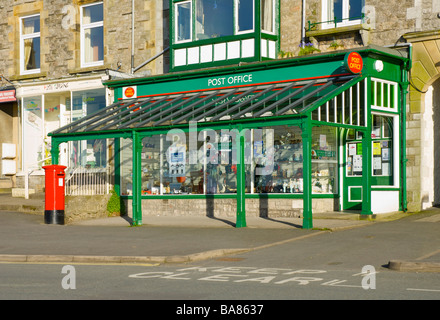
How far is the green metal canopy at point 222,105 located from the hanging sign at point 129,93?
50cm

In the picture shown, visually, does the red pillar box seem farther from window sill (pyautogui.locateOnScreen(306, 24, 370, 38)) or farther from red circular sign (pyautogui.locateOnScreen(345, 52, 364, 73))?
red circular sign (pyautogui.locateOnScreen(345, 52, 364, 73))

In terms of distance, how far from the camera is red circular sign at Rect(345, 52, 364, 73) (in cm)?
1669

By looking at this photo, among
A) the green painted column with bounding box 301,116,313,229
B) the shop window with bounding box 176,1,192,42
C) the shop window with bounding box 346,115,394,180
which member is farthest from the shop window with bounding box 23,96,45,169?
the green painted column with bounding box 301,116,313,229

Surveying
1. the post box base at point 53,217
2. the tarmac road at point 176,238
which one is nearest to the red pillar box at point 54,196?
the post box base at point 53,217

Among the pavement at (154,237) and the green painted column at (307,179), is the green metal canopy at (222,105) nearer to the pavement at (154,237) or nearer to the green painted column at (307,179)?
the green painted column at (307,179)

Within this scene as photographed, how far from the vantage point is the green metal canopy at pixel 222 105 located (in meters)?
16.8

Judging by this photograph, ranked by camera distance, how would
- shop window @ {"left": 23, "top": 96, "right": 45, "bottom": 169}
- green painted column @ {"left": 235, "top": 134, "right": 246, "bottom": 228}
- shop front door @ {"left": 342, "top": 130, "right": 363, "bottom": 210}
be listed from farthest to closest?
shop window @ {"left": 23, "top": 96, "right": 45, "bottom": 169} → shop front door @ {"left": 342, "top": 130, "right": 363, "bottom": 210} → green painted column @ {"left": 235, "top": 134, "right": 246, "bottom": 228}

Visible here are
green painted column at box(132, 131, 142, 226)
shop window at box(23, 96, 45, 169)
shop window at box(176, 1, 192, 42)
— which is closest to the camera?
green painted column at box(132, 131, 142, 226)

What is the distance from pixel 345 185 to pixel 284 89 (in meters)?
3.25

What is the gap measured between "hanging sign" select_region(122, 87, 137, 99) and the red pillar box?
4.36 meters

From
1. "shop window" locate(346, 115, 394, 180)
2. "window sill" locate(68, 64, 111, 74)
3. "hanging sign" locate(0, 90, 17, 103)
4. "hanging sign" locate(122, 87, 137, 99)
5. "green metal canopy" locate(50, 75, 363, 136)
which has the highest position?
"window sill" locate(68, 64, 111, 74)

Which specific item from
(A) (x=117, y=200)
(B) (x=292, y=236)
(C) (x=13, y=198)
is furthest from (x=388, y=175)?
(C) (x=13, y=198)

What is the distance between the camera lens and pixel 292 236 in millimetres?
14578
